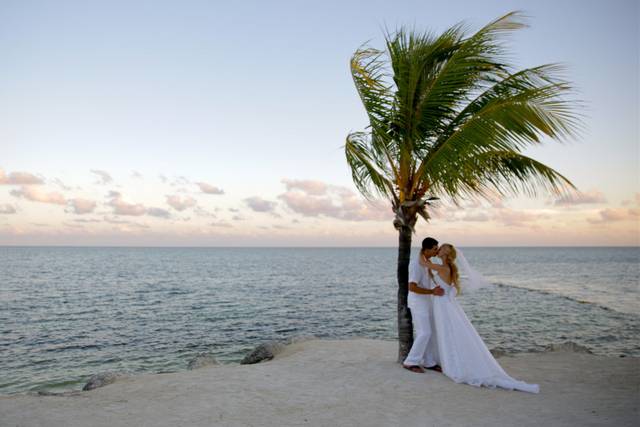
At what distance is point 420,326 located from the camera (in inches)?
345

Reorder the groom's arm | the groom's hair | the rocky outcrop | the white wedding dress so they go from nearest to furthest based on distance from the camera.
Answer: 1. the white wedding dress
2. the groom's hair
3. the groom's arm
4. the rocky outcrop

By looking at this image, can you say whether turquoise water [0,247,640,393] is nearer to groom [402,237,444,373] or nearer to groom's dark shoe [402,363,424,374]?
groom's dark shoe [402,363,424,374]

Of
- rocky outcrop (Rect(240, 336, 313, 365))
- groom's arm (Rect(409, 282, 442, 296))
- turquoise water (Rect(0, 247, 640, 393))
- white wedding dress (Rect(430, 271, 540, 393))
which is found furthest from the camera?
turquoise water (Rect(0, 247, 640, 393))

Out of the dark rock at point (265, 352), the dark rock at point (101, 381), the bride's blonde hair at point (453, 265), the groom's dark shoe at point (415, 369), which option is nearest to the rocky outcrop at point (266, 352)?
the dark rock at point (265, 352)

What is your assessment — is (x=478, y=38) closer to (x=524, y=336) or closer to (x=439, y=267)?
(x=439, y=267)

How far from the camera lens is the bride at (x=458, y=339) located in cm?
797

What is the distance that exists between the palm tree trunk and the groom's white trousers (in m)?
0.47

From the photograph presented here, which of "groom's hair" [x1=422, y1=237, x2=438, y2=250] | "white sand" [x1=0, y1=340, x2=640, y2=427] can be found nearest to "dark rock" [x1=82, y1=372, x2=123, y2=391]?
"white sand" [x1=0, y1=340, x2=640, y2=427]

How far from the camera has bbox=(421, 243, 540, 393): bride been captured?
797cm

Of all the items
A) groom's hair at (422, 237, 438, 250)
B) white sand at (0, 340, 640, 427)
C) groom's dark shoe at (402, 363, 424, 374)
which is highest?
groom's hair at (422, 237, 438, 250)

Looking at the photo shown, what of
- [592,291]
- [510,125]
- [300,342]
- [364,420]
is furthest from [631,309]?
[364,420]

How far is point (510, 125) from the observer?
8.31 meters

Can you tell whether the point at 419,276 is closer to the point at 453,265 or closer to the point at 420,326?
the point at 453,265

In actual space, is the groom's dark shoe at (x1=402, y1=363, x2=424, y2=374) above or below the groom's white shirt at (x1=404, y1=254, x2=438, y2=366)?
below
